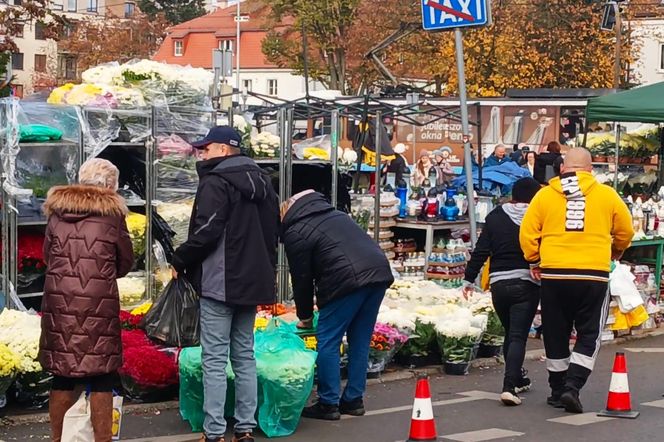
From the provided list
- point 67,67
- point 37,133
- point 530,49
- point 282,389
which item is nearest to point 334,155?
point 37,133

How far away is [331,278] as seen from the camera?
311 inches

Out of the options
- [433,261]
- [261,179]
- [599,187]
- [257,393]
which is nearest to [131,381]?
[257,393]

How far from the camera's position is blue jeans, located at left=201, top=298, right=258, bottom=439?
276 inches

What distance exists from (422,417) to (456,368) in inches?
113

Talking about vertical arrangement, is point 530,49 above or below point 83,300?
above

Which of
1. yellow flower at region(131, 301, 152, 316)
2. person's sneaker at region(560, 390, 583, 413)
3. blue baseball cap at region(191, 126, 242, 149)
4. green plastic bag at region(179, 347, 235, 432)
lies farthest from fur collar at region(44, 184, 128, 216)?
person's sneaker at region(560, 390, 583, 413)

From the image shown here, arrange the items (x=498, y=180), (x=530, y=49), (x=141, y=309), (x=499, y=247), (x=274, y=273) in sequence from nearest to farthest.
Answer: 1. (x=274, y=273)
2. (x=499, y=247)
3. (x=141, y=309)
4. (x=498, y=180)
5. (x=530, y=49)

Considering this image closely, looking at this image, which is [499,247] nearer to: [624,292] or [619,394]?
[619,394]

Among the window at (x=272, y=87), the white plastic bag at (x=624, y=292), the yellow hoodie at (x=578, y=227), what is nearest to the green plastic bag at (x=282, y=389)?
the yellow hoodie at (x=578, y=227)

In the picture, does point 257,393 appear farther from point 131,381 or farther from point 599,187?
point 599,187

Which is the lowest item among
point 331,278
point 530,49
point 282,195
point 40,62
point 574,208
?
point 331,278

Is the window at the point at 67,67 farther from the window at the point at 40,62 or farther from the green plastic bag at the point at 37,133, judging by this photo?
the green plastic bag at the point at 37,133

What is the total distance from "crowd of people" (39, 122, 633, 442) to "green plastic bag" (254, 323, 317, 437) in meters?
0.30

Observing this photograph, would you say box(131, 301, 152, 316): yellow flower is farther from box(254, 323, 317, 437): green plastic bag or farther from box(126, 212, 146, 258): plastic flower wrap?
box(254, 323, 317, 437): green plastic bag
